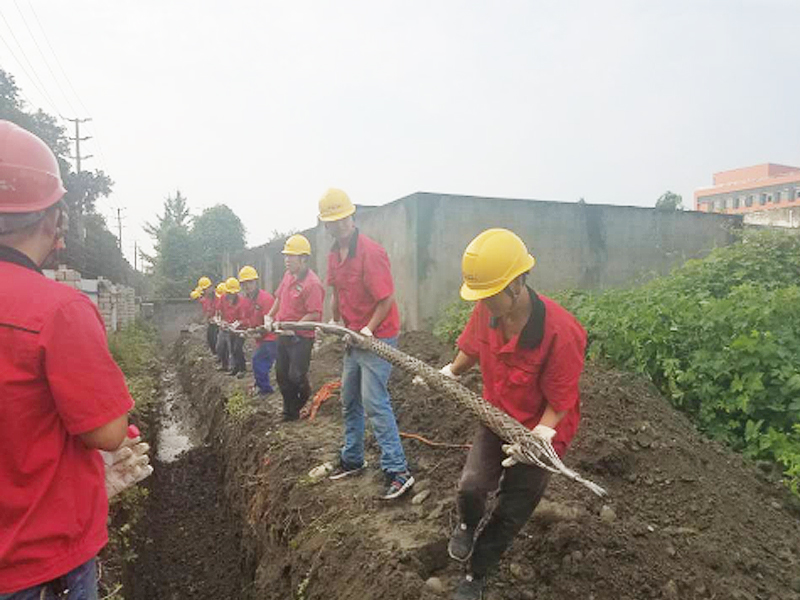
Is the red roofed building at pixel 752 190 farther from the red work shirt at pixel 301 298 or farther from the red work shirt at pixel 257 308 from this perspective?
the red work shirt at pixel 301 298

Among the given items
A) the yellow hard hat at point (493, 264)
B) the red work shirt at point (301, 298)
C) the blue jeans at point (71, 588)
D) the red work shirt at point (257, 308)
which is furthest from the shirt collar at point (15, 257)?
the red work shirt at point (257, 308)

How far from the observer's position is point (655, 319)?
5504mm

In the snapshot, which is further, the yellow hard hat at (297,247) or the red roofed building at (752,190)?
the red roofed building at (752,190)

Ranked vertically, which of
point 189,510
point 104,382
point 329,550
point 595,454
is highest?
point 104,382

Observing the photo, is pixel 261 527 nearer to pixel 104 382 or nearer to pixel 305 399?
pixel 305 399

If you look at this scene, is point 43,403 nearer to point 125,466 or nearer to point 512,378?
point 125,466

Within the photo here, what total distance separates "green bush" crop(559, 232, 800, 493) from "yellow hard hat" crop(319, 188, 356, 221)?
10.4 ft

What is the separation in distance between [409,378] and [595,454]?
11.5ft

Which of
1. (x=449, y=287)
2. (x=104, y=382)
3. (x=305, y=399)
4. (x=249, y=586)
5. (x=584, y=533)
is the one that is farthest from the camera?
(x=449, y=287)

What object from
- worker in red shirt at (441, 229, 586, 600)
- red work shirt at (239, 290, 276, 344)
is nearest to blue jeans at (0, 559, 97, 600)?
worker in red shirt at (441, 229, 586, 600)

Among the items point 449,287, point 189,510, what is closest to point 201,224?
point 449,287

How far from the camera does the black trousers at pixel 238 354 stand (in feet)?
35.4

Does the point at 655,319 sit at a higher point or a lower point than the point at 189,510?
higher

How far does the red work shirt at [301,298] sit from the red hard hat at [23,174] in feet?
15.1
